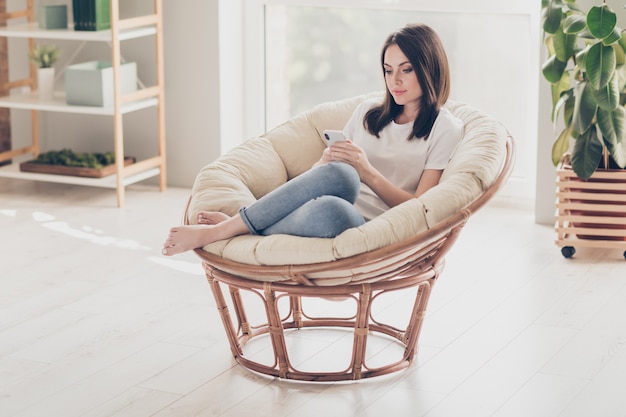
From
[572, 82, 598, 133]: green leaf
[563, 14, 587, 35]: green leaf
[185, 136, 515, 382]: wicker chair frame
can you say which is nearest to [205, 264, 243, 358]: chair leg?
[185, 136, 515, 382]: wicker chair frame

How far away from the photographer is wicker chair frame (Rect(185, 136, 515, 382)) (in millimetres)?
2467

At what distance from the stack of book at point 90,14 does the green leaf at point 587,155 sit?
206 centimetres

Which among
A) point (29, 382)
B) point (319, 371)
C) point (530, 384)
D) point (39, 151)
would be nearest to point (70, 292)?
point (29, 382)

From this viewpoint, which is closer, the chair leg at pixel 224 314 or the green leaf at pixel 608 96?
the chair leg at pixel 224 314

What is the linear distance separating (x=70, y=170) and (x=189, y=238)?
2.08 m

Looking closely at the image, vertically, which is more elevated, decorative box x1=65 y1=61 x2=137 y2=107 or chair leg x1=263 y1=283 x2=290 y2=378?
decorative box x1=65 y1=61 x2=137 y2=107

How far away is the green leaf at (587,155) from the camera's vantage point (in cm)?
363

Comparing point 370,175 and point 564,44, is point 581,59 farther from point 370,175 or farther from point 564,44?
point 370,175

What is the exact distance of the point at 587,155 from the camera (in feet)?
12.0

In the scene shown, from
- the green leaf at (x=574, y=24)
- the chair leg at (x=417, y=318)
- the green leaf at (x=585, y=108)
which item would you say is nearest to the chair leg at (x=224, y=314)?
the chair leg at (x=417, y=318)

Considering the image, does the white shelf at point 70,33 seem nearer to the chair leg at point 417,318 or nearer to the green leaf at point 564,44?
the green leaf at point 564,44

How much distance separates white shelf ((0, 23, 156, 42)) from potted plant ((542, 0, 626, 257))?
69.4 inches

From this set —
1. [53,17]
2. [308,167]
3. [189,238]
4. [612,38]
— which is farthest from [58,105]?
[612,38]

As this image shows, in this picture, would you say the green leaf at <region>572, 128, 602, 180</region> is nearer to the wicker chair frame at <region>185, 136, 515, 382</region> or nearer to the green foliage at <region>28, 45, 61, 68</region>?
the wicker chair frame at <region>185, 136, 515, 382</region>
